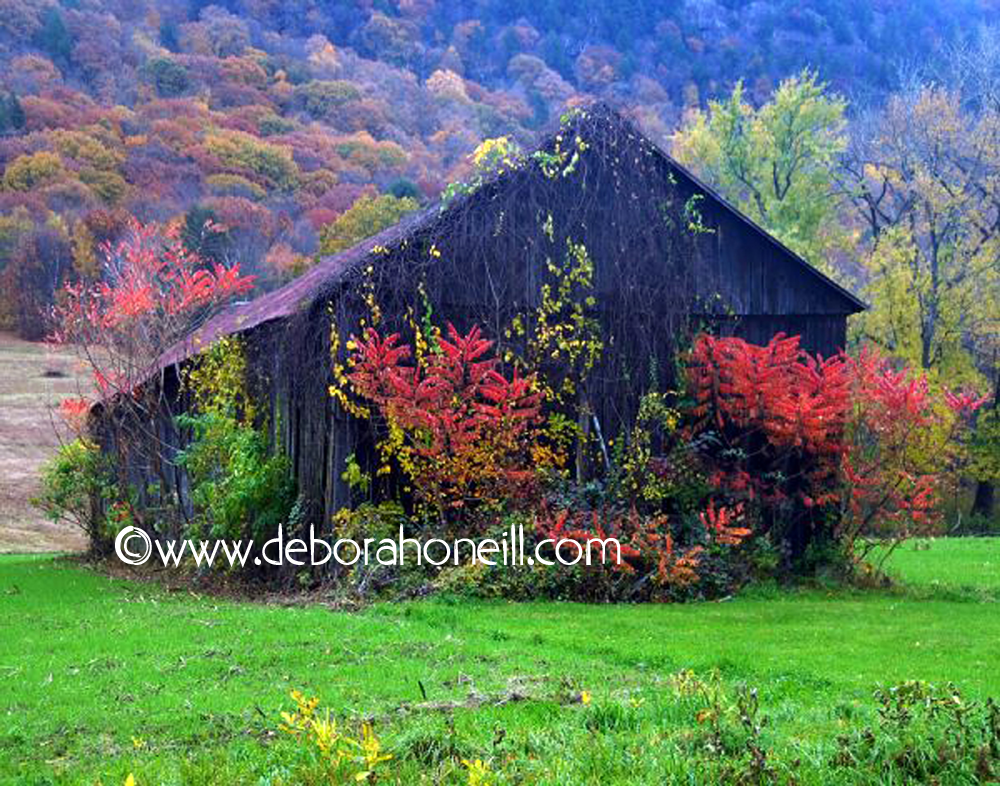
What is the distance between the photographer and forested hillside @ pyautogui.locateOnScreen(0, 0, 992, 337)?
2238 inches

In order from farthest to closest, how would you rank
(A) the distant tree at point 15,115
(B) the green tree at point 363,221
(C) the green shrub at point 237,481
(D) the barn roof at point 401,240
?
(A) the distant tree at point 15,115 → (B) the green tree at point 363,221 → (C) the green shrub at point 237,481 → (D) the barn roof at point 401,240

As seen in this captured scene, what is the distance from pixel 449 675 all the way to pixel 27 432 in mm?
38583

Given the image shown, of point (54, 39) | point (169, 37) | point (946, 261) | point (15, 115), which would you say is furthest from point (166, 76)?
point (946, 261)

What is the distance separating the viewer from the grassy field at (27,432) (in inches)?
1266

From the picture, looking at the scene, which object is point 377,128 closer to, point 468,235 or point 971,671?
point 468,235

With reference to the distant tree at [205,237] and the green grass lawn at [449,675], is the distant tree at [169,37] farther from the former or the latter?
the green grass lawn at [449,675]

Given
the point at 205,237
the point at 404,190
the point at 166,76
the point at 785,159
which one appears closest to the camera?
the point at 785,159

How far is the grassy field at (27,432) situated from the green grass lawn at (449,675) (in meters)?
14.7

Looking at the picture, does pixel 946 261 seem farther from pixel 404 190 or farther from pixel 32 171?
pixel 32 171

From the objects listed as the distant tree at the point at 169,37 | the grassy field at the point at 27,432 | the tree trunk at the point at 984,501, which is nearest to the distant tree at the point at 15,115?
the grassy field at the point at 27,432

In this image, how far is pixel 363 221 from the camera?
165 feet

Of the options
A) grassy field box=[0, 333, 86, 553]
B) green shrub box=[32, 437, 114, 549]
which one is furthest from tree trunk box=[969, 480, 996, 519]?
grassy field box=[0, 333, 86, 553]

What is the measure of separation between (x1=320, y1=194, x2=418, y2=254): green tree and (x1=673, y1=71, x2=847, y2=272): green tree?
15.2 meters

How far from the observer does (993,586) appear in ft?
57.5
